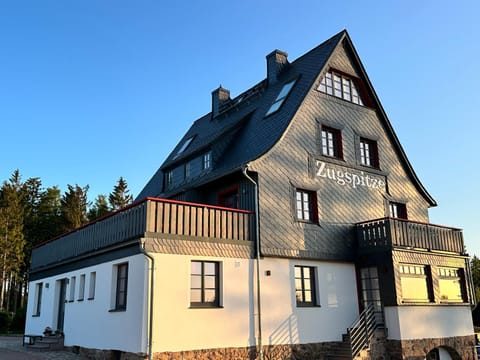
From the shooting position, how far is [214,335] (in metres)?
13.0

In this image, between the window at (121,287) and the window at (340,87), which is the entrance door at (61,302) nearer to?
the window at (121,287)

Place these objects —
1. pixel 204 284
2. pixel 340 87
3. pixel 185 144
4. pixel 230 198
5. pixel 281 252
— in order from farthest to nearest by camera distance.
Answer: pixel 185 144, pixel 340 87, pixel 230 198, pixel 281 252, pixel 204 284

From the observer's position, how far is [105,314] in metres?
13.9

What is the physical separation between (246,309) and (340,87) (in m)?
A: 10.2

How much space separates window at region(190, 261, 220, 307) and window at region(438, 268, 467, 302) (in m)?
8.97

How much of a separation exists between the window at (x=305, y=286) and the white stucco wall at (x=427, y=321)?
2575mm

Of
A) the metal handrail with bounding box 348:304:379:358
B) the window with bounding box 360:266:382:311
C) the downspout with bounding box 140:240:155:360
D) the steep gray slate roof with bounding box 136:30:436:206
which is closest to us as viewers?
the downspout with bounding box 140:240:155:360

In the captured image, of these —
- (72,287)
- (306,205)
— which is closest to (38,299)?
(72,287)

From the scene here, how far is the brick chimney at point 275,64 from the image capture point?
20844 mm

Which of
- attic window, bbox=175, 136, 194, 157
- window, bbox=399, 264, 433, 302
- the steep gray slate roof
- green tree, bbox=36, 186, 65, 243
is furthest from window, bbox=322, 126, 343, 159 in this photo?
green tree, bbox=36, 186, 65, 243

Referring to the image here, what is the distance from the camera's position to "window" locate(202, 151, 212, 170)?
59.3 ft

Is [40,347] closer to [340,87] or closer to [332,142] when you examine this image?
[332,142]

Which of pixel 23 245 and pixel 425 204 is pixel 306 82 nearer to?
pixel 425 204

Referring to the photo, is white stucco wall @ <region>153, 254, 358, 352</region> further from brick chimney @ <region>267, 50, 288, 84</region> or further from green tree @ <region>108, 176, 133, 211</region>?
green tree @ <region>108, 176, 133, 211</region>
